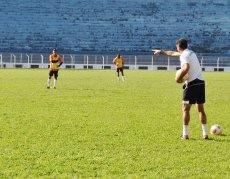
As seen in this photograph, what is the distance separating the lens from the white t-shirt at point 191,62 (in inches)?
350

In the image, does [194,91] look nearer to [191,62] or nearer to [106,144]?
[191,62]

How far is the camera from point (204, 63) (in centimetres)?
5747

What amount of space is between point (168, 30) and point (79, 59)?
60.0 ft

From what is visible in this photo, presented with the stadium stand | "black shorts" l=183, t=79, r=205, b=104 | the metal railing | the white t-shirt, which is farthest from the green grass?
the stadium stand

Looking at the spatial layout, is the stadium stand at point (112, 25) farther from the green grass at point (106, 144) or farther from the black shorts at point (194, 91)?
the black shorts at point (194, 91)

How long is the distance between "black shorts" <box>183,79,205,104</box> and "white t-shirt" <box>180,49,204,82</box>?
0.29ft

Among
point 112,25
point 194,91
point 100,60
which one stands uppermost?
point 112,25

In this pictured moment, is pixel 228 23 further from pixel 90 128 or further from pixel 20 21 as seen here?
pixel 90 128

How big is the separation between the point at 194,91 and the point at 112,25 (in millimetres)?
62857

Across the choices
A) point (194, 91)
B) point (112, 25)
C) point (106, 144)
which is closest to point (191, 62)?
point (194, 91)

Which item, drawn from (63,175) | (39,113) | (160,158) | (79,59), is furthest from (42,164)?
(79,59)

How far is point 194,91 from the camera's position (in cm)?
905

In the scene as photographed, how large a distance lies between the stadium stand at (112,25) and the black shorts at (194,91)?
56085 mm

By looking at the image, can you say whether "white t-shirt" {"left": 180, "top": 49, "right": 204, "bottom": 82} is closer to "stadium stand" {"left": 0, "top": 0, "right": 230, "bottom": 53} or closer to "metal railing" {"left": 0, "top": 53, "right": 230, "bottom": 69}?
"metal railing" {"left": 0, "top": 53, "right": 230, "bottom": 69}
